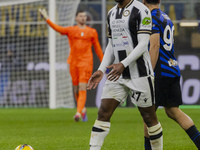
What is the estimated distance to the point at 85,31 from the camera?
37.3ft

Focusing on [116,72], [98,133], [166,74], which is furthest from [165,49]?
[98,133]

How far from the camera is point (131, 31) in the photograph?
202 inches

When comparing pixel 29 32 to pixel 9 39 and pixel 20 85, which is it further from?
pixel 20 85

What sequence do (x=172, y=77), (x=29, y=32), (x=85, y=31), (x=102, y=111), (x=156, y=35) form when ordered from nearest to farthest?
(x=102, y=111)
(x=156, y=35)
(x=172, y=77)
(x=85, y=31)
(x=29, y=32)

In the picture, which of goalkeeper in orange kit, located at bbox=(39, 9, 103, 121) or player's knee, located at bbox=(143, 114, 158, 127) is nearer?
player's knee, located at bbox=(143, 114, 158, 127)

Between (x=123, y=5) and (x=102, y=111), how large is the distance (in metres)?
1.03

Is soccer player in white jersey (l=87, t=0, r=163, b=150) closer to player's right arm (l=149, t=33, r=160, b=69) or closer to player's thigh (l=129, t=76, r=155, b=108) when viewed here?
player's thigh (l=129, t=76, r=155, b=108)

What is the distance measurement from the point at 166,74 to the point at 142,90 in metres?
0.82

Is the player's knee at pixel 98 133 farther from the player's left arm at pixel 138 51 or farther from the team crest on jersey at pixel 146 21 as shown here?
the team crest on jersey at pixel 146 21

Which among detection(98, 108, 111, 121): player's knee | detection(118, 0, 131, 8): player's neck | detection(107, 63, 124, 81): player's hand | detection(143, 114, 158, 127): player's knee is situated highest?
detection(118, 0, 131, 8): player's neck

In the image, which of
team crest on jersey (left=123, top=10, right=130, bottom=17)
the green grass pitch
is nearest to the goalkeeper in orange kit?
the green grass pitch

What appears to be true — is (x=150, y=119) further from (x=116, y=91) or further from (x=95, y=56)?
(x=95, y=56)

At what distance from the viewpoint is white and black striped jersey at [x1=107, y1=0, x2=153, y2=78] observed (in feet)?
16.6

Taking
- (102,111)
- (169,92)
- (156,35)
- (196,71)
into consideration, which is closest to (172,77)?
(169,92)
